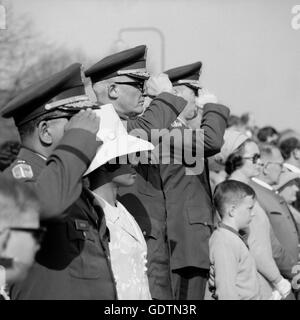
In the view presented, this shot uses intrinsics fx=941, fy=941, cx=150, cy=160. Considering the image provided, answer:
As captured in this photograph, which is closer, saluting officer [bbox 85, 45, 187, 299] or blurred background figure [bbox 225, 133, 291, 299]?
saluting officer [bbox 85, 45, 187, 299]

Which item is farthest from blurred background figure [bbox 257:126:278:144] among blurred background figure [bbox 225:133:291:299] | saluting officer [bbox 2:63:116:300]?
saluting officer [bbox 2:63:116:300]

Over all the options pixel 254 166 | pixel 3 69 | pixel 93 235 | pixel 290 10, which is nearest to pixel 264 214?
pixel 254 166

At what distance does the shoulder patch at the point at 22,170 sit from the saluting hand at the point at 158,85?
2.03 meters

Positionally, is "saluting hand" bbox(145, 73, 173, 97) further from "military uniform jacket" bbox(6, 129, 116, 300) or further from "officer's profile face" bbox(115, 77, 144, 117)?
"military uniform jacket" bbox(6, 129, 116, 300)

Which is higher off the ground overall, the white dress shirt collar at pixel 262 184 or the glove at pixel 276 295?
the white dress shirt collar at pixel 262 184

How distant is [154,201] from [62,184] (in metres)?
2.25

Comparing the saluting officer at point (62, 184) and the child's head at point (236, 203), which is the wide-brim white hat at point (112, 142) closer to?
the saluting officer at point (62, 184)

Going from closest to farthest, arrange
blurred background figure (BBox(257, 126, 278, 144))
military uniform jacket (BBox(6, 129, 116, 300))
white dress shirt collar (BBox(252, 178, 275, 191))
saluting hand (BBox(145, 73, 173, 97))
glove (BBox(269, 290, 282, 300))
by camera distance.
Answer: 1. military uniform jacket (BBox(6, 129, 116, 300))
2. saluting hand (BBox(145, 73, 173, 97))
3. glove (BBox(269, 290, 282, 300))
4. white dress shirt collar (BBox(252, 178, 275, 191))
5. blurred background figure (BBox(257, 126, 278, 144))

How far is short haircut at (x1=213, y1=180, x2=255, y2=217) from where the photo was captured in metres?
6.69

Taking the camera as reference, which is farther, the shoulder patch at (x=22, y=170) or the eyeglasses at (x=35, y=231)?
the shoulder patch at (x=22, y=170)

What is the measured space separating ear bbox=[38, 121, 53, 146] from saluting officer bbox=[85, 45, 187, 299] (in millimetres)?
1432

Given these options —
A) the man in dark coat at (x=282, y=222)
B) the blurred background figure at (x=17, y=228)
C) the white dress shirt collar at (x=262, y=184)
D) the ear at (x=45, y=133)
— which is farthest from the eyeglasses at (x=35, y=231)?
the white dress shirt collar at (x=262, y=184)

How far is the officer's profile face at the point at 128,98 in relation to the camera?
6.04 m
